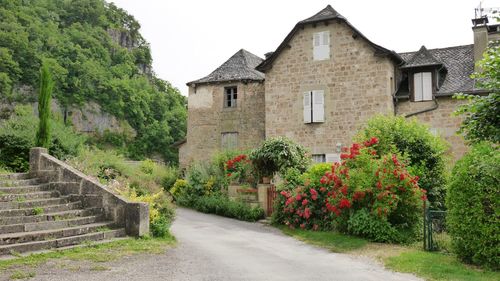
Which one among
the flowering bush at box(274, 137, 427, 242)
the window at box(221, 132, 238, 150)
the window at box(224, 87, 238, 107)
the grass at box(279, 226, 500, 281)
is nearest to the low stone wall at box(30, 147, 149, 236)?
the grass at box(279, 226, 500, 281)

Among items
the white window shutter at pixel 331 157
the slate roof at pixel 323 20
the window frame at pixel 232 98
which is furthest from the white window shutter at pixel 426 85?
the window frame at pixel 232 98

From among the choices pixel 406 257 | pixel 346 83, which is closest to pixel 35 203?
pixel 406 257

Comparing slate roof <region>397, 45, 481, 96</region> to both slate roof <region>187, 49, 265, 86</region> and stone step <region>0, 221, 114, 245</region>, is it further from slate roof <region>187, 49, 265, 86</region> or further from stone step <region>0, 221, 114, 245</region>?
stone step <region>0, 221, 114, 245</region>

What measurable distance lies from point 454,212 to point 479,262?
1.04 metres

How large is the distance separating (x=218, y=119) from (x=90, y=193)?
15253 mm

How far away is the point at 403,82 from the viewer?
22250mm

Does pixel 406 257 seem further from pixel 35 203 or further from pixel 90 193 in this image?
pixel 35 203

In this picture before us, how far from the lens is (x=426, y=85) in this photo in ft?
68.9

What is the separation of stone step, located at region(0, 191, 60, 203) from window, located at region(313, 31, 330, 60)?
14539 millimetres

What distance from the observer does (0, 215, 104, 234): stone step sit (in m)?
8.88

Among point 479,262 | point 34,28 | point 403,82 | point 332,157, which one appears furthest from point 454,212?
point 34,28

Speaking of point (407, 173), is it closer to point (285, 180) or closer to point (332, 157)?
point (285, 180)

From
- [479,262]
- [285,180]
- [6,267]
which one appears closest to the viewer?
[6,267]

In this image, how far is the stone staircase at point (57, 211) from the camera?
8836 millimetres
